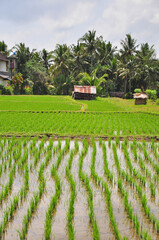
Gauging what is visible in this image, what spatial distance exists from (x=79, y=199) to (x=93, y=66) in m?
27.9

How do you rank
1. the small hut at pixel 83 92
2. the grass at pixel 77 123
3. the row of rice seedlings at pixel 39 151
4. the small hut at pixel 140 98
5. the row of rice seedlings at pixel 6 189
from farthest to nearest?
the small hut at pixel 83 92 → the small hut at pixel 140 98 → the grass at pixel 77 123 → the row of rice seedlings at pixel 39 151 → the row of rice seedlings at pixel 6 189

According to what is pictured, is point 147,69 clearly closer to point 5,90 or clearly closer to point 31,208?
point 5,90

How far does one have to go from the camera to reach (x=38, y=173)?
10.5 ft

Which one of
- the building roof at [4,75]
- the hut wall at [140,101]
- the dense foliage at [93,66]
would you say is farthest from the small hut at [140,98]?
the building roof at [4,75]

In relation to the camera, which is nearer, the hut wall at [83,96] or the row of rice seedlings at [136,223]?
the row of rice seedlings at [136,223]

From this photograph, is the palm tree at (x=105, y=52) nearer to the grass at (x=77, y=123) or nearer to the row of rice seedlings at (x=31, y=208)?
the grass at (x=77, y=123)

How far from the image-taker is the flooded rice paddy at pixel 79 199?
1.94m

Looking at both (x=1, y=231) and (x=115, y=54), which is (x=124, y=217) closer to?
(x=1, y=231)

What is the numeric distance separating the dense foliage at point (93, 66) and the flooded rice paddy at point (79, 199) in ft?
73.1

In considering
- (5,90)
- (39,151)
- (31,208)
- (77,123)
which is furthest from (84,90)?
(31,208)

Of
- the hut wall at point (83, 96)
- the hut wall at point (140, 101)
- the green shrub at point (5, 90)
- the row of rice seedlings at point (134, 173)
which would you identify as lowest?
the row of rice seedlings at point (134, 173)

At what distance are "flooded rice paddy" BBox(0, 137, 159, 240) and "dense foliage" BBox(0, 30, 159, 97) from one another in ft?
73.1

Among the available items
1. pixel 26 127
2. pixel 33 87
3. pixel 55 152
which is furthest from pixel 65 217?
pixel 33 87

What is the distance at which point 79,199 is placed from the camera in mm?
2486
